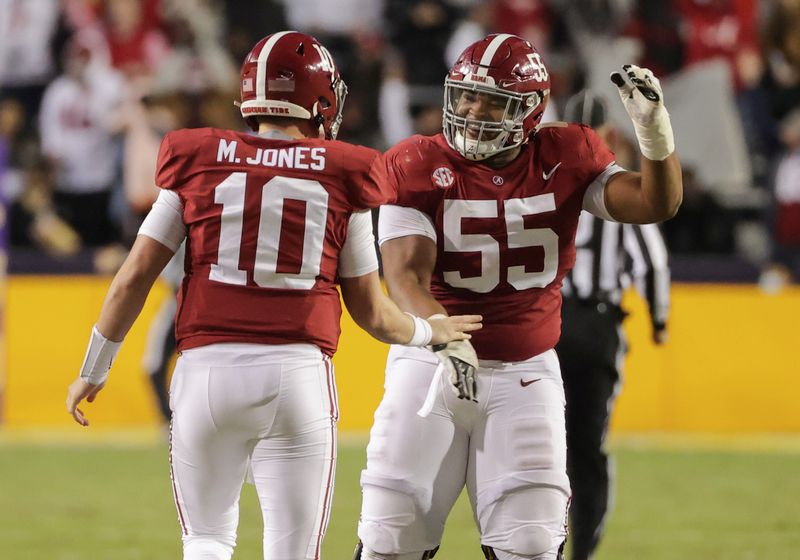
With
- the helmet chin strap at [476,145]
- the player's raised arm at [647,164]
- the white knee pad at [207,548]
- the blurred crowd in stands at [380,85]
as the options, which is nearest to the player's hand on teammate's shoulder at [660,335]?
the player's raised arm at [647,164]

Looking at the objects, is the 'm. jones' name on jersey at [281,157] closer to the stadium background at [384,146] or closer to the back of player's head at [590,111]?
the back of player's head at [590,111]

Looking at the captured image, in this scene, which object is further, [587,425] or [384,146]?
[384,146]

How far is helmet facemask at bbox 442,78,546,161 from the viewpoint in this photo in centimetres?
406

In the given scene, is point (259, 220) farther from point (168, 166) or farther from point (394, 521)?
point (394, 521)

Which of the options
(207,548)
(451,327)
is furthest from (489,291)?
(207,548)

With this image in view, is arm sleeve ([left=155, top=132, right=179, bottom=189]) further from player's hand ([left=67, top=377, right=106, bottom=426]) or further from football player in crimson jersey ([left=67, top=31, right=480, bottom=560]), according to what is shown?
player's hand ([left=67, top=377, right=106, bottom=426])

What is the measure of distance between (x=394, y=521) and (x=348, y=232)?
860mm

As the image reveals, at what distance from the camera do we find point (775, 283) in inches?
370

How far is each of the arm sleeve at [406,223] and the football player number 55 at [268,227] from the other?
0.54 meters

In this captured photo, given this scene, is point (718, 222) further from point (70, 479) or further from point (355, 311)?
point (355, 311)

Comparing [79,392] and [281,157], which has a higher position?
[281,157]

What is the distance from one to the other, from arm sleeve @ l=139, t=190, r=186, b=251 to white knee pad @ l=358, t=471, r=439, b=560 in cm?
94

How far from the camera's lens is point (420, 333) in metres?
3.85

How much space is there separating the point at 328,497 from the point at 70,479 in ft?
15.7
